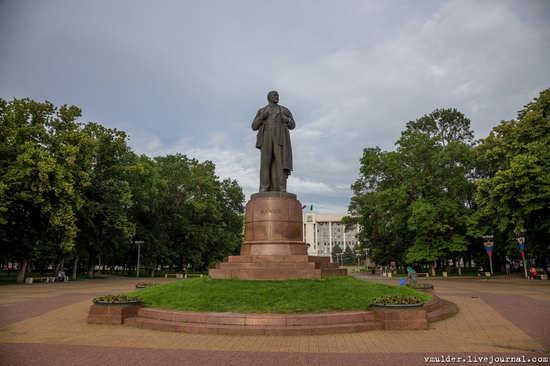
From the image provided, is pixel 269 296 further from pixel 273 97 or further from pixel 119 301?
pixel 273 97

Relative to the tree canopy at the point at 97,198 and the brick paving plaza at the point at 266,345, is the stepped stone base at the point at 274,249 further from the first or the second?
the tree canopy at the point at 97,198

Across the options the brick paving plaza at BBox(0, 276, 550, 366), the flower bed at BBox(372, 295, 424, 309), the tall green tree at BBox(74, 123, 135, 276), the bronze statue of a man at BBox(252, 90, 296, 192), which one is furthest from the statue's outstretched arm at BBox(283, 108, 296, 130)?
the tall green tree at BBox(74, 123, 135, 276)

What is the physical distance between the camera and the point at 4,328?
10711mm

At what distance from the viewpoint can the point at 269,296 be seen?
1133cm

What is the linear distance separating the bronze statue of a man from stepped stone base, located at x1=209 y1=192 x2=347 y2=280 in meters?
0.89

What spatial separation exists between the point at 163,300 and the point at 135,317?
1.04 m

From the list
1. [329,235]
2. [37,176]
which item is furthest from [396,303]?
[329,235]

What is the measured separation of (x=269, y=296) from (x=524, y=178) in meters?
19.9

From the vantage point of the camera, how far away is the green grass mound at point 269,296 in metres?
10.7

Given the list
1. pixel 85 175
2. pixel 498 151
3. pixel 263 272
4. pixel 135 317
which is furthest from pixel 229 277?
pixel 498 151

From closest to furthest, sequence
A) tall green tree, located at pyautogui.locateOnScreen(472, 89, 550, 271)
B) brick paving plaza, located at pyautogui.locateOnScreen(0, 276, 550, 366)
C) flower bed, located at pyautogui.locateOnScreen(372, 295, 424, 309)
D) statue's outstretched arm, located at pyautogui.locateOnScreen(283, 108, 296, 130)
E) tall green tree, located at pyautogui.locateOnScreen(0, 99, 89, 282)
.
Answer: brick paving plaza, located at pyautogui.locateOnScreen(0, 276, 550, 366), flower bed, located at pyautogui.locateOnScreen(372, 295, 424, 309), statue's outstretched arm, located at pyautogui.locateOnScreen(283, 108, 296, 130), tall green tree, located at pyautogui.locateOnScreen(472, 89, 550, 271), tall green tree, located at pyautogui.locateOnScreen(0, 99, 89, 282)

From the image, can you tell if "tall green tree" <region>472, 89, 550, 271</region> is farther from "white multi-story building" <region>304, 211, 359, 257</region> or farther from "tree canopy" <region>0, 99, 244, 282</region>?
"white multi-story building" <region>304, 211, 359, 257</region>

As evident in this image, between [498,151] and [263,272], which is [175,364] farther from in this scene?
[498,151]

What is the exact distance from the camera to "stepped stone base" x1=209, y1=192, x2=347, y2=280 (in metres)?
13.4
